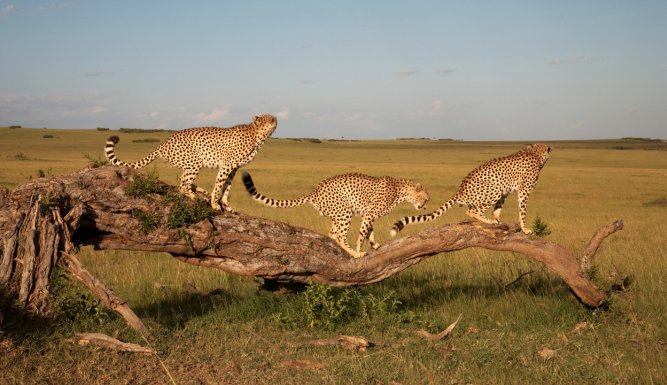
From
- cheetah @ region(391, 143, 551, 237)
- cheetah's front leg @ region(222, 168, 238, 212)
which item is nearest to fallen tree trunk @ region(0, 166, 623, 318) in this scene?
cheetah's front leg @ region(222, 168, 238, 212)

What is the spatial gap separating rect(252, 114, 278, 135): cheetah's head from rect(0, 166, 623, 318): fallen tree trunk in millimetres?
1628

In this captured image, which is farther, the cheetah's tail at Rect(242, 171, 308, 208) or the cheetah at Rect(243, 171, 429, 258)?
the cheetah at Rect(243, 171, 429, 258)

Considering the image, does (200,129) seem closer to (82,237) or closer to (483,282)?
(82,237)

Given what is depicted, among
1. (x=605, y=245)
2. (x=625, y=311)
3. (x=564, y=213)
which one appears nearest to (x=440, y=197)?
(x=564, y=213)

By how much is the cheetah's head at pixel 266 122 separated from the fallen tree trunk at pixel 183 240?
1.63 metres

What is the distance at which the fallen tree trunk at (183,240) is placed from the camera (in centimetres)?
577

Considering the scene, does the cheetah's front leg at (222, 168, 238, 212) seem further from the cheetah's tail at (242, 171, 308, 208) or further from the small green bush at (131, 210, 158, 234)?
the small green bush at (131, 210, 158, 234)

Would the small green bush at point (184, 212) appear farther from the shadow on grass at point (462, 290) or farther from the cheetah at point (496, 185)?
the cheetah at point (496, 185)

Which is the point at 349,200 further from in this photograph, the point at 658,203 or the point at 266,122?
the point at 658,203

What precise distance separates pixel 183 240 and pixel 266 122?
232cm

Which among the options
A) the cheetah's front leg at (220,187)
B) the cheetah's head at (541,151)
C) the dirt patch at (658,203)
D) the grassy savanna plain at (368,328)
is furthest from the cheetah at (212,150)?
the dirt patch at (658,203)

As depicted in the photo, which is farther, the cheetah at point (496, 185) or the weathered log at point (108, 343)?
the cheetah at point (496, 185)

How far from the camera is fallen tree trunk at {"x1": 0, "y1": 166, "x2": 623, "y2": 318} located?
5770mm

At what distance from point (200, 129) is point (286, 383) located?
13.1 ft
